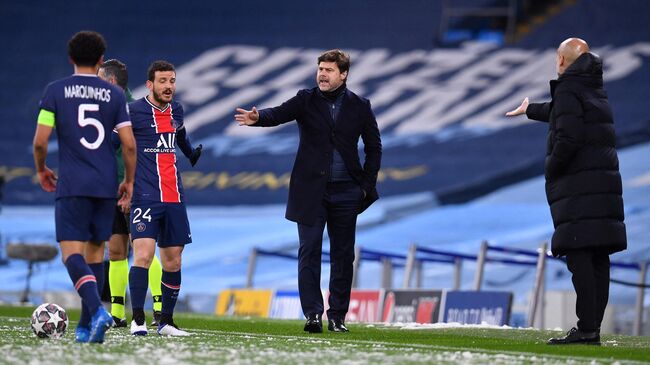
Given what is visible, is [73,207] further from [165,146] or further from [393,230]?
[393,230]

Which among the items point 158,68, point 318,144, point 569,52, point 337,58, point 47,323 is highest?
point 337,58

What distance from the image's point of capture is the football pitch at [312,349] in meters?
4.54

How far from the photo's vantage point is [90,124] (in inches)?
214

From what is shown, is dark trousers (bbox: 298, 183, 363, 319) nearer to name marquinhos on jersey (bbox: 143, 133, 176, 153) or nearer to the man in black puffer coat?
name marquinhos on jersey (bbox: 143, 133, 176, 153)

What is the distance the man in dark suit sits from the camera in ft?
23.4

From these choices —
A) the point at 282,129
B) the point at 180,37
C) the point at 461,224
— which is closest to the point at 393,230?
the point at 461,224

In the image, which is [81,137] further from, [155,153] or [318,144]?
[318,144]

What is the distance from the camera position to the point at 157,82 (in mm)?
6551

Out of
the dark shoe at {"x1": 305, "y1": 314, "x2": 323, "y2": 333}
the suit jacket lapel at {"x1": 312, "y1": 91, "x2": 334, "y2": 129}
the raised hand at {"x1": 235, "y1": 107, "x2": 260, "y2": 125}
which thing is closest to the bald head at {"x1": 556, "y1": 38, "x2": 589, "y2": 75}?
the suit jacket lapel at {"x1": 312, "y1": 91, "x2": 334, "y2": 129}

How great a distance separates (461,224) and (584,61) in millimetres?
15413

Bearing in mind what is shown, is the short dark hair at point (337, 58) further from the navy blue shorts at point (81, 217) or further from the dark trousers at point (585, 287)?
the navy blue shorts at point (81, 217)

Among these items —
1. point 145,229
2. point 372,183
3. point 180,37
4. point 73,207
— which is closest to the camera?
point 73,207

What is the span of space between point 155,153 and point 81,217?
1.17 meters

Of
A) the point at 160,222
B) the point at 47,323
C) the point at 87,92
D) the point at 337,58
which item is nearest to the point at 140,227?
the point at 160,222
